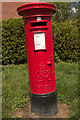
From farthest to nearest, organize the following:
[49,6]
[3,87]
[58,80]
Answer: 1. [58,80]
2. [3,87]
3. [49,6]

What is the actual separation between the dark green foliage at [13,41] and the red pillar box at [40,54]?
3733 millimetres

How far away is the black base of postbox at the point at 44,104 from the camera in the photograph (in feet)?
8.65

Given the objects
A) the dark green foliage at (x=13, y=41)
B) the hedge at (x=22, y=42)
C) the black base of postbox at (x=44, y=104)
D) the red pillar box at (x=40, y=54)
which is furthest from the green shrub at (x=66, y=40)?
the black base of postbox at (x=44, y=104)

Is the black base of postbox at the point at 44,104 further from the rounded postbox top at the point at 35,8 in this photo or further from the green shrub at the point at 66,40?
the green shrub at the point at 66,40

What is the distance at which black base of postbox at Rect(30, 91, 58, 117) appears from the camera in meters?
2.64

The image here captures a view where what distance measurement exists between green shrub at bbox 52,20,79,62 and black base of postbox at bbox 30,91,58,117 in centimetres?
403

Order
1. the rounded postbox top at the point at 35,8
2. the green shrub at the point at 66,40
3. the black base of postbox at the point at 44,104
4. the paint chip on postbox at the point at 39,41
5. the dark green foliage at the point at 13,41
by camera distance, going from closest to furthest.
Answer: the rounded postbox top at the point at 35,8 → the paint chip on postbox at the point at 39,41 → the black base of postbox at the point at 44,104 → the dark green foliage at the point at 13,41 → the green shrub at the point at 66,40

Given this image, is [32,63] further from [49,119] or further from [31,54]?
[49,119]

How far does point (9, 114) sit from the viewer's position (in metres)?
2.58

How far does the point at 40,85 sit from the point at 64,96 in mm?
942

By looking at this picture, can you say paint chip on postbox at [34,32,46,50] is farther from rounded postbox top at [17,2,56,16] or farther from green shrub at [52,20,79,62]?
green shrub at [52,20,79,62]

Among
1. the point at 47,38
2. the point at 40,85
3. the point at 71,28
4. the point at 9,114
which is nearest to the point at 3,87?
the point at 9,114

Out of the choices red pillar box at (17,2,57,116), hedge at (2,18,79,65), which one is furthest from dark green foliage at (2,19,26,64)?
red pillar box at (17,2,57,116)

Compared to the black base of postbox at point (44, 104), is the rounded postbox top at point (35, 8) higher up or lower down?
higher up
